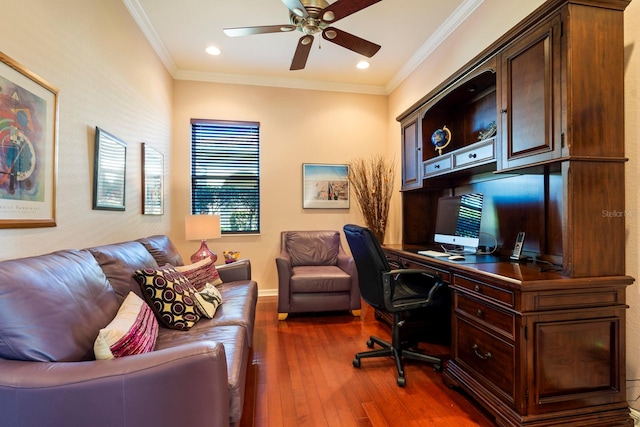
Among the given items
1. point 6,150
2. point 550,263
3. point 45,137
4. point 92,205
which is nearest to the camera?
point 6,150

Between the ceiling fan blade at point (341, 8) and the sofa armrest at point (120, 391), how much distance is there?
83.1 inches

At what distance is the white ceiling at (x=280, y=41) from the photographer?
2672 mm

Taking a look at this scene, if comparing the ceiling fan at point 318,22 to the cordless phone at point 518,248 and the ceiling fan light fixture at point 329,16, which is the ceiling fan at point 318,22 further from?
the cordless phone at point 518,248

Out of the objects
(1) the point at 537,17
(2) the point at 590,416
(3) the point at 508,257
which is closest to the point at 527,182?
(3) the point at 508,257

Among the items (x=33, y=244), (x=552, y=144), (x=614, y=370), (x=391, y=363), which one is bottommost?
(x=391, y=363)

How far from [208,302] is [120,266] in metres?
0.56

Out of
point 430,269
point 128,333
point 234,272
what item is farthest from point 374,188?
point 128,333

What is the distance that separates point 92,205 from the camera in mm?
2023

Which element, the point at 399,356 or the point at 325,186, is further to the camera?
the point at 325,186

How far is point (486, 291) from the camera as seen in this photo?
1653 millimetres

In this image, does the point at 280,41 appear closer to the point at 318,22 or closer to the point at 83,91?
the point at 318,22

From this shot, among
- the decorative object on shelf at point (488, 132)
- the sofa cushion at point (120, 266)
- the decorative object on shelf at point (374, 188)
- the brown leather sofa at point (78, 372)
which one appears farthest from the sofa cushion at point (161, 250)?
the decorative object on shelf at point (488, 132)

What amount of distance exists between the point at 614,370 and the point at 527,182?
3.84ft

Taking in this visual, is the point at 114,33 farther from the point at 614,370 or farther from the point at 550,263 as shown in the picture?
the point at 614,370
